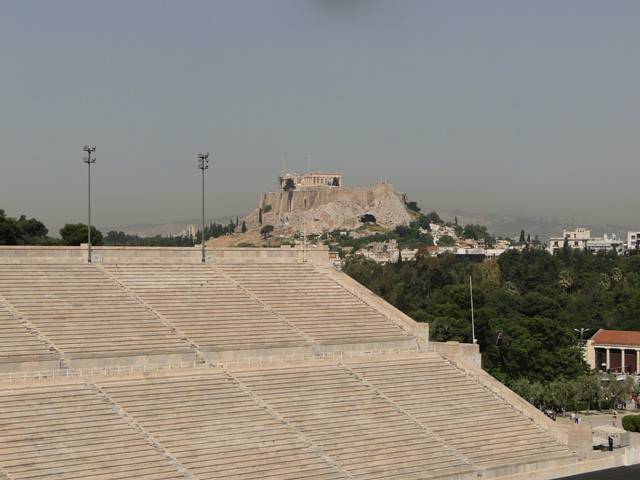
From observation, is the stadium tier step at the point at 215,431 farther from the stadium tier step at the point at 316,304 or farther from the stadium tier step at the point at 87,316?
the stadium tier step at the point at 316,304

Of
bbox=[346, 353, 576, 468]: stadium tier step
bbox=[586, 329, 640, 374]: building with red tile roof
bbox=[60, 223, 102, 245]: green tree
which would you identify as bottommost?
bbox=[586, 329, 640, 374]: building with red tile roof

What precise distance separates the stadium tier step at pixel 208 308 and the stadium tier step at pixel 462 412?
3.56m

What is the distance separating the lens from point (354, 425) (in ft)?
136

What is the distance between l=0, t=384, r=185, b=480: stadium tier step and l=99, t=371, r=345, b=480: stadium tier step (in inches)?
36.0

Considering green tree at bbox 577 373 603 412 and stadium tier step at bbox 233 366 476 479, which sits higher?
stadium tier step at bbox 233 366 476 479

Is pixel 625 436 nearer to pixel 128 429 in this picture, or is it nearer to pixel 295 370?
pixel 295 370

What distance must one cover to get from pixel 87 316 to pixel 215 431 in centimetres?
783

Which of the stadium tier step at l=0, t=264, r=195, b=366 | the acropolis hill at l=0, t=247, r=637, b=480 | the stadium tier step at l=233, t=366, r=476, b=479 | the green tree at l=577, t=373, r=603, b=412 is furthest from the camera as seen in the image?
the green tree at l=577, t=373, r=603, b=412

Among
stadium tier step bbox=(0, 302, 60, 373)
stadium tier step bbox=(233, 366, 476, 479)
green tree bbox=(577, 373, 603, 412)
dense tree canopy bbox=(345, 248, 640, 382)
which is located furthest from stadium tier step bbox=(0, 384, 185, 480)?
green tree bbox=(577, 373, 603, 412)

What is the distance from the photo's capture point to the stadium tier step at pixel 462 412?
141ft

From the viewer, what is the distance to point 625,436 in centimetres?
4909

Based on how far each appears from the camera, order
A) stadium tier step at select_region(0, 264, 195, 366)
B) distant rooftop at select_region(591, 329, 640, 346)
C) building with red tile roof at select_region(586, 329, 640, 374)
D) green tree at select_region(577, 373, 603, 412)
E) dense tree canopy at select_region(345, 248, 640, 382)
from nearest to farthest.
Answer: stadium tier step at select_region(0, 264, 195, 366), green tree at select_region(577, 373, 603, 412), dense tree canopy at select_region(345, 248, 640, 382), building with red tile roof at select_region(586, 329, 640, 374), distant rooftop at select_region(591, 329, 640, 346)

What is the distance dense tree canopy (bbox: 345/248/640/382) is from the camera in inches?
2881

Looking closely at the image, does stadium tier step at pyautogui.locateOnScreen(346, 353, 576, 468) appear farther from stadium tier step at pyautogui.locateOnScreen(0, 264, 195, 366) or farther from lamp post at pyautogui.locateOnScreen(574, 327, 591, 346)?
lamp post at pyautogui.locateOnScreen(574, 327, 591, 346)
